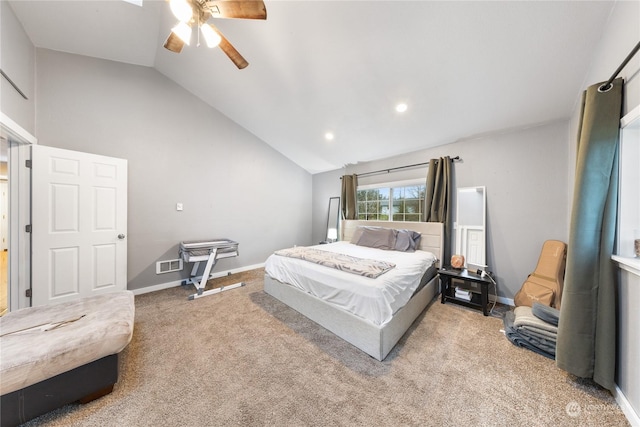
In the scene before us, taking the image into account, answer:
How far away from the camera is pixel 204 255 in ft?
10.4

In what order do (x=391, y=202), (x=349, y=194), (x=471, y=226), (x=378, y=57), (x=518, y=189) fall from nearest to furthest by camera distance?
(x=378, y=57)
(x=518, y=189)
(x=471, y=226)
(x=391, y=202)
(x=349, y=194)

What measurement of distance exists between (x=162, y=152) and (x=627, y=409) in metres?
5.29

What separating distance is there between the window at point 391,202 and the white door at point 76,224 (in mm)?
4096

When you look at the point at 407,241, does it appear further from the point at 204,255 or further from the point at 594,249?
the point at 204,255

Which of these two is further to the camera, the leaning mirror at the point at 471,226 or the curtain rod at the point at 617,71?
the leaning mirror at the point at 471,226

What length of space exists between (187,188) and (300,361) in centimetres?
327

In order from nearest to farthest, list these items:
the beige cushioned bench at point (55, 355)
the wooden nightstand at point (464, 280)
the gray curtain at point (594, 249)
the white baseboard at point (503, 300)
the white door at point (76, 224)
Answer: the beige cushioned bench at point (55, 355), the gray curtain at point (594, 249), the white door at point (76, 224), the wooden nightstand at point (464, 280), the white baseboard at point (503, 300)

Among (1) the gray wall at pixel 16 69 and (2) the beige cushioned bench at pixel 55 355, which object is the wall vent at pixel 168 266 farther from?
(1) the gray wall at pixel 16 69

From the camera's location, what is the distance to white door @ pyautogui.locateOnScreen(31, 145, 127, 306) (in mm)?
2342

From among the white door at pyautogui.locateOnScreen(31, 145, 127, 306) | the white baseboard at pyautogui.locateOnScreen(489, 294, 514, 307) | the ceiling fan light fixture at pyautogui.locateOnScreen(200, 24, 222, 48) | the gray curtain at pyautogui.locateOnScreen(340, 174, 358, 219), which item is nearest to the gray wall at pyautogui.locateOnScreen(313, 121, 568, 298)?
the white baseboard at pyautogui.locateOnScreen(489, 294, 514, 307)

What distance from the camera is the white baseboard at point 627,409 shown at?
1190mm

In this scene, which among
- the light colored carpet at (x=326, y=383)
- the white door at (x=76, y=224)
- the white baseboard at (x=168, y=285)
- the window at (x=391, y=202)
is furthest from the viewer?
the window at (x=391, y=202)

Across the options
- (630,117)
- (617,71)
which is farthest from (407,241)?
(617,71)

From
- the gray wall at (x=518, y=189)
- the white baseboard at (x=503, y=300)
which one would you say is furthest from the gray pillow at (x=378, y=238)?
the white baseboard at (x=503, y=300)
